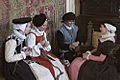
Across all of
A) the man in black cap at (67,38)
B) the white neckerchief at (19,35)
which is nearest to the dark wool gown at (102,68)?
the man in black cap at (67,38)

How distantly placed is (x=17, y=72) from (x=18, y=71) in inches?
0.6

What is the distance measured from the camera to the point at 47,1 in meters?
4.17

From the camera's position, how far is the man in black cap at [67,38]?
4.03 meters

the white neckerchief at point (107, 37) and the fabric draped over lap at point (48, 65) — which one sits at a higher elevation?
the white neckerchief at point (107, 37)

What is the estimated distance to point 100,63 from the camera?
135 inches

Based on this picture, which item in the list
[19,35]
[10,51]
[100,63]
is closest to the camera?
[10,51]

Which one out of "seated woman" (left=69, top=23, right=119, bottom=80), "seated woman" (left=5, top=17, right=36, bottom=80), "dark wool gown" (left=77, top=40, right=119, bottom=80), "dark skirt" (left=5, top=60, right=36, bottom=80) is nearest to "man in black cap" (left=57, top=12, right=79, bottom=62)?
"seated woman" (left=69, top=23, right=119, bottom=80)

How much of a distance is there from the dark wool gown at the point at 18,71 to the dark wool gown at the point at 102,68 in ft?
2.28

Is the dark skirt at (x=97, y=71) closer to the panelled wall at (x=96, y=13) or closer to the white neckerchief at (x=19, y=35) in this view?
the white neckerchief at (x=19, y=35)

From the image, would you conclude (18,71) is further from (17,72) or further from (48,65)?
(48,65)

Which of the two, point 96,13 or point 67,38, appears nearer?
point 67,38

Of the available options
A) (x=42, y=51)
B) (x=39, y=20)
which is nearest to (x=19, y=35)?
(x=39, y=20)

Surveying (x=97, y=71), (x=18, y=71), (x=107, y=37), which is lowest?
(x=97, y=71)

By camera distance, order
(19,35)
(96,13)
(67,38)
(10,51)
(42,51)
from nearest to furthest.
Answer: (10,51)
(19,35)
(42,51)
(67,38)
(96,13)
